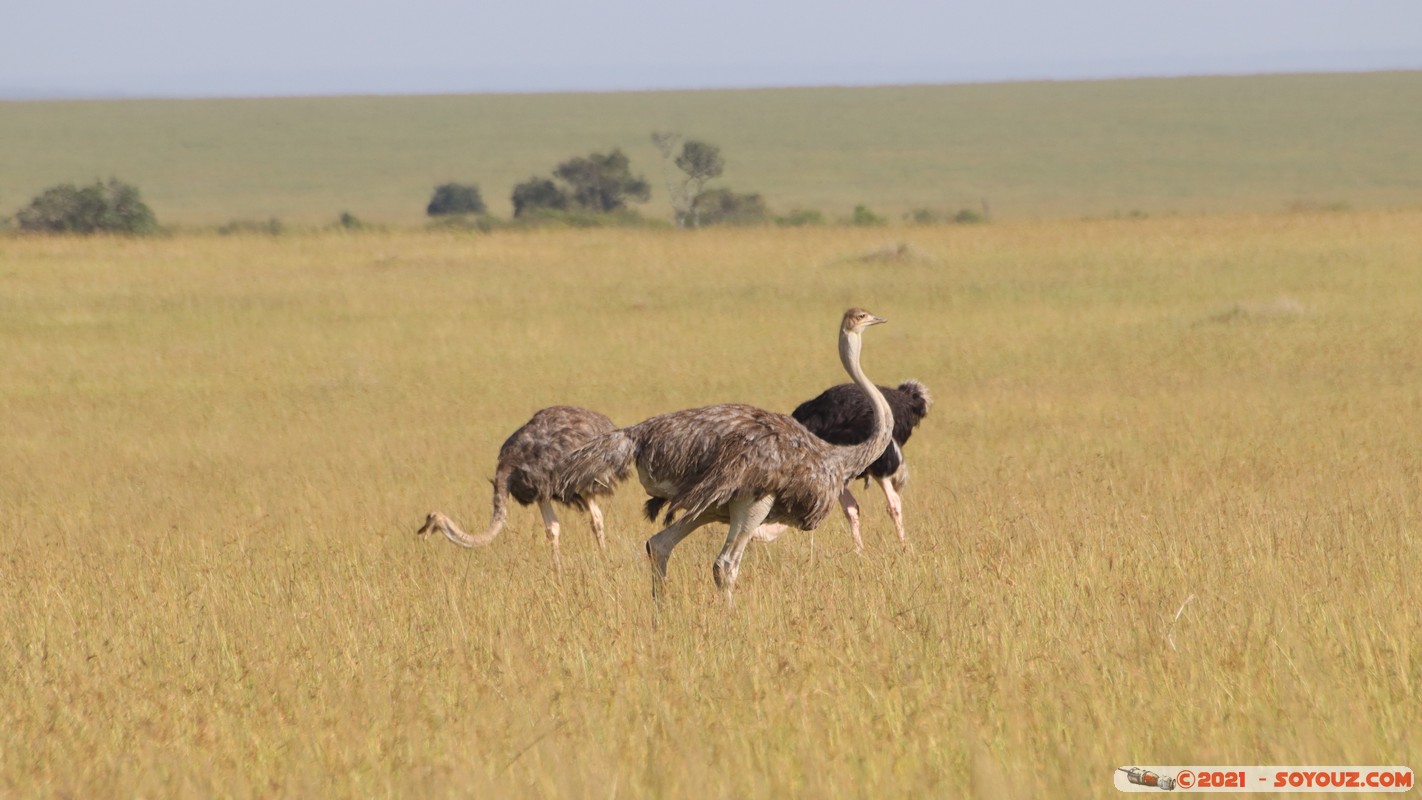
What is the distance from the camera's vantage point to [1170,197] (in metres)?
78.9

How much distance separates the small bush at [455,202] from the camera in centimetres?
Result: 6994

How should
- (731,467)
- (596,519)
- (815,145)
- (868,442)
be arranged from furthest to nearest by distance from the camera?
(815,145)
(596,519)
(868,442)
(731,467)

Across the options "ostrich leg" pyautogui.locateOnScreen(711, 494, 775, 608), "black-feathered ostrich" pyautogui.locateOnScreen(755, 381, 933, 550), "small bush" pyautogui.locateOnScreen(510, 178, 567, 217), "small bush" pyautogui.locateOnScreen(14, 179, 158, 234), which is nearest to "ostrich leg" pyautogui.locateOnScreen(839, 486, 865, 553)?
"black-feathered ostrich" pyautogui.locateOnScreen(755, 381, 933, 550)

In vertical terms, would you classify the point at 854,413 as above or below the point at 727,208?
above

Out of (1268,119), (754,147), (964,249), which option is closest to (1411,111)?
(1268,119)

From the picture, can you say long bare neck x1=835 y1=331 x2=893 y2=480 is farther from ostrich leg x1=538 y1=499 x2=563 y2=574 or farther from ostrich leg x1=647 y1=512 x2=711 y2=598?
ostrich leg x1=538 y1=499 x2=563 y2=574

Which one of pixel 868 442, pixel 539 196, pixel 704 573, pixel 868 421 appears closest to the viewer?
pixel 868 442

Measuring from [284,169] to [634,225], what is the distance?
63.6m

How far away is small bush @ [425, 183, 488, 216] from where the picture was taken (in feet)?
229

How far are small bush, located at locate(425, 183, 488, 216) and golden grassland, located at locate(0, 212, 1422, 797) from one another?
4868 cm

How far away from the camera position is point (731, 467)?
666cm

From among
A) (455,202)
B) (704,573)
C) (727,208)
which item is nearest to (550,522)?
(704,573)

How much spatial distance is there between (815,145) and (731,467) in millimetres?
105274

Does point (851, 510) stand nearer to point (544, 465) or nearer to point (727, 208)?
point (544, 465)
